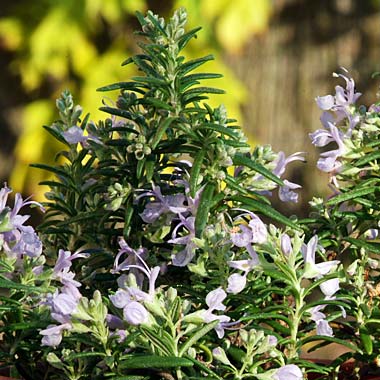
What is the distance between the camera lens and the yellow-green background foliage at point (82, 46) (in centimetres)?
418

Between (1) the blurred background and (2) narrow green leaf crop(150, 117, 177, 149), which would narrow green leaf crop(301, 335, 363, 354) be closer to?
(2) narrow green leaf crop(150, 117, 177, 149)

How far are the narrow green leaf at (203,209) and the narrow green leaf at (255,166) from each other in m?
0.05

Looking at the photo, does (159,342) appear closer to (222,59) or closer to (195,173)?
(195,173)

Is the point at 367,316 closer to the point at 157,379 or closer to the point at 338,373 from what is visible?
the point at 338,373

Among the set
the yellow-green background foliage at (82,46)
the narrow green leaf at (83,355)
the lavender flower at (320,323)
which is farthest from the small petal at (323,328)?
the yellow-green background foliage at (82,46)

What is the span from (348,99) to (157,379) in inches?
17.5

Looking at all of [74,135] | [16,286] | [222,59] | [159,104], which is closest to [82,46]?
[222,59]

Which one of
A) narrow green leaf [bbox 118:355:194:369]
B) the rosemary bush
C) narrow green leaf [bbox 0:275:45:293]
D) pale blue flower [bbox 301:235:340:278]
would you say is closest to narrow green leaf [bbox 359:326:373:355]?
the rosemary bush

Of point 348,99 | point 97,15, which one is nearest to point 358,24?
point 97,15

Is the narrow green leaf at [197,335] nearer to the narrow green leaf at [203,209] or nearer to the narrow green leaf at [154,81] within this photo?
the narrow green leaf at [203,209]

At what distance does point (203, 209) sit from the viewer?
892 mm

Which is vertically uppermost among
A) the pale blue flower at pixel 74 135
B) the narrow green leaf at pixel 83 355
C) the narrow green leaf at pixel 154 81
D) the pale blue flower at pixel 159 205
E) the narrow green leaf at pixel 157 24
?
the narrow green leaf at pixel 157 24

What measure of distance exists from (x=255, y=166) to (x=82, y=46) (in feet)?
11.5

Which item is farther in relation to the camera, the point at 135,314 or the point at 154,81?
the point at 154,81
